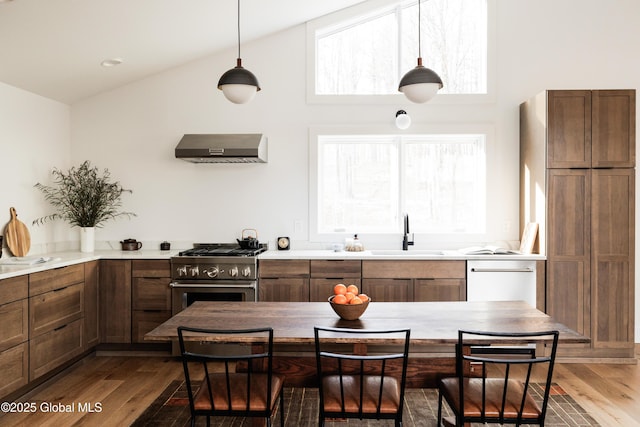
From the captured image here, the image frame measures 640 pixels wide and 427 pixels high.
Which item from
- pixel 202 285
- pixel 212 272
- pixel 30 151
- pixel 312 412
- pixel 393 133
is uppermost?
pixel 393 133

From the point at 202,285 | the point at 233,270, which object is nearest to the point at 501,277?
the point at 233,270

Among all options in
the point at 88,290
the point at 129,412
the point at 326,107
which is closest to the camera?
the point at 129,412

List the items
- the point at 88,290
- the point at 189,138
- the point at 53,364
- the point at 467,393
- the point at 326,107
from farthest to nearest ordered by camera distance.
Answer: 1. the point at 326,107
2. the point at 189,138
3. the point at 88,290
4. the point at 53,364
5. the point at 467,393

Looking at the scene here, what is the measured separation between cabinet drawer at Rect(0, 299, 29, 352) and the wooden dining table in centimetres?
137

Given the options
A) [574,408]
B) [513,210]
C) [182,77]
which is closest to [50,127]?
[182,77]

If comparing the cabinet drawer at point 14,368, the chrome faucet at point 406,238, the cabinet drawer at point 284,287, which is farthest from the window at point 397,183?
the cabinet drawer at point 14,368

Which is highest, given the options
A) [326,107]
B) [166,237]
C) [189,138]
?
[326,107]

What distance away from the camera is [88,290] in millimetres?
3943

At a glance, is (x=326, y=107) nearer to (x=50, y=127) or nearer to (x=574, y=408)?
(x=50, y=127)

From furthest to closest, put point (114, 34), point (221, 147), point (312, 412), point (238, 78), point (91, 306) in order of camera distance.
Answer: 1. point (221, 147)
2. point (91, 306)
3. point (114, 34)
4. point (312, 412)
5. point (238, 78)

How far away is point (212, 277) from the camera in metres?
4.01

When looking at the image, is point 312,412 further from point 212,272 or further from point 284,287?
point 212,272

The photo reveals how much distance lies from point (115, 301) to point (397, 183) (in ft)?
9.68

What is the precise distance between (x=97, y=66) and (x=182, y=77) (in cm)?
84
